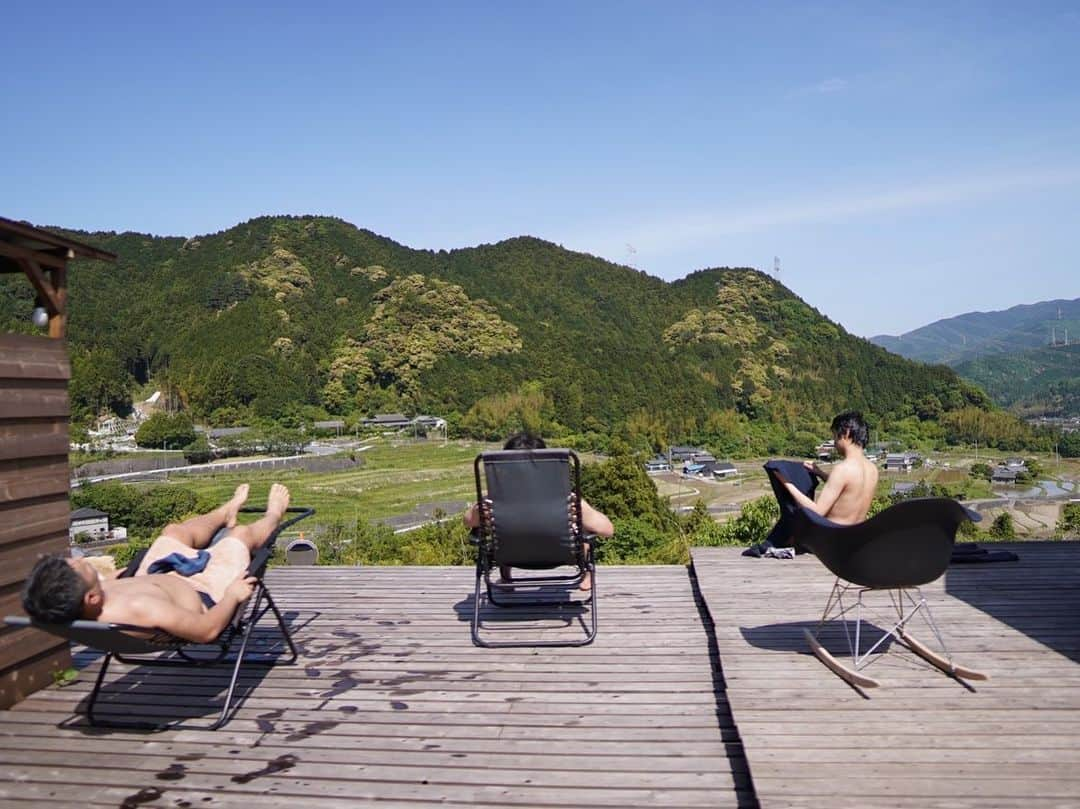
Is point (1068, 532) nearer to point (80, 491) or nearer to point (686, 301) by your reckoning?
point (80, 491)

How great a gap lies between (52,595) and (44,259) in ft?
4.73

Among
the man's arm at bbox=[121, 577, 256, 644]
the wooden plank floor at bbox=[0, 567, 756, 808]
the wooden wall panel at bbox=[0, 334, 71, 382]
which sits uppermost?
the wooden wall panel at bbox=[0, 334, 71, 382]

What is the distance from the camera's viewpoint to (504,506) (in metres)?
3.61

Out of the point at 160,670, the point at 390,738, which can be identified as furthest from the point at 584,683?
the point at 160,670

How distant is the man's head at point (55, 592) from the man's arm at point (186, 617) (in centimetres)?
17

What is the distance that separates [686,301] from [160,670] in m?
94.0

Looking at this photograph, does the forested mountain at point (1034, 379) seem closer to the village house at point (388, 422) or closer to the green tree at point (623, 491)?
the village house at point (388, 422)

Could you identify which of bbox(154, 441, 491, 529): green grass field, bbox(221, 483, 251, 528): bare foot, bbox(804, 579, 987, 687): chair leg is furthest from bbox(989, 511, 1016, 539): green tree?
bbox(154, 441, 491, 529): green grass field

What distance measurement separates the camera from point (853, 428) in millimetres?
3482

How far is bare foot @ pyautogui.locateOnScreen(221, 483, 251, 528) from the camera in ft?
10.9

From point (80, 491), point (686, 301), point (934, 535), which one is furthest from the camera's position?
point (686, 301)

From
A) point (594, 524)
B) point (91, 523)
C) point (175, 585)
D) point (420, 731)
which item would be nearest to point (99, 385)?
point (91, 523)

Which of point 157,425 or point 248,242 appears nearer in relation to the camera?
point 157,425

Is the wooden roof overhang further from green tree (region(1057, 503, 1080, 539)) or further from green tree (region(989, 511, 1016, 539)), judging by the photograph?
green tree (region(1057, 503, 1080, 539))
